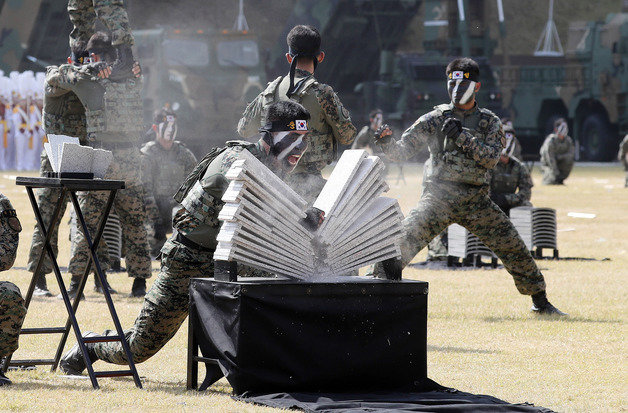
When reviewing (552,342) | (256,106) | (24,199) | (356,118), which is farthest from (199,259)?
(356,118)

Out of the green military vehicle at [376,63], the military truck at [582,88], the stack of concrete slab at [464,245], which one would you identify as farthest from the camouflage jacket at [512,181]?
the military truck at [582,88]

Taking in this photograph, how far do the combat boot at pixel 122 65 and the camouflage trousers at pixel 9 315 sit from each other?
3628 mm

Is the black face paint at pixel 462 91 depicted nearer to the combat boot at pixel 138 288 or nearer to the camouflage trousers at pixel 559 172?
the combat boot at pixel 138 288

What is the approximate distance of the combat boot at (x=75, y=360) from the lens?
594 cm

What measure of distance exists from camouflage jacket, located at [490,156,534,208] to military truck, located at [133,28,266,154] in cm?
1314

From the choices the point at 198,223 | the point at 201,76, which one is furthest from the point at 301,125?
the point at 201,76

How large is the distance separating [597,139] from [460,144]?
30685 mm

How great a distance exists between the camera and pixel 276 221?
513cm

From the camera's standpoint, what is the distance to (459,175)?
27.2ft

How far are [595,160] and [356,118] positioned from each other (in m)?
8.54

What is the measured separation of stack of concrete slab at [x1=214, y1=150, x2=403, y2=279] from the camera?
16.5 ft

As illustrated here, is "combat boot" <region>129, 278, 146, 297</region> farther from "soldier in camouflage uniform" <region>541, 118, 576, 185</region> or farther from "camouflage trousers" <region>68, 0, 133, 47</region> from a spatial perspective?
"soldier in camouflage uniform" <region>541, 118, 576, 185</region>

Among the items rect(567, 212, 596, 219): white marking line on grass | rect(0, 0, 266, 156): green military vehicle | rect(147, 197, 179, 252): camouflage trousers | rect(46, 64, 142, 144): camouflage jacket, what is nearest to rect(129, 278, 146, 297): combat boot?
rect(46, 64, 142, 144): camouflage jacket

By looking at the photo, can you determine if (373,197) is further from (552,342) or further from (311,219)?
(552,342)
